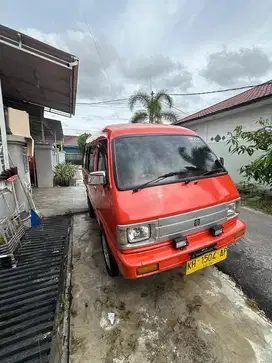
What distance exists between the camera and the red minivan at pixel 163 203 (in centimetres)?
185

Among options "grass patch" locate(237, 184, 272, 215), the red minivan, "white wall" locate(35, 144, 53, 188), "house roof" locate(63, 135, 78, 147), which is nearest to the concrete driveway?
the red minivan

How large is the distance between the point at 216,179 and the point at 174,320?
5.36 feet

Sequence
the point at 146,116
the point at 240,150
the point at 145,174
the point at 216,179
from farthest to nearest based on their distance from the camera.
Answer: the point at 146,116 → the point at 240,150 → the point at 216,179 → the point at 145,174

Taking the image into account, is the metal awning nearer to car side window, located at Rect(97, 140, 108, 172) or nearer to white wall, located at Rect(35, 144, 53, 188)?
white wall, located at Rect(35, 144, 53, 188)

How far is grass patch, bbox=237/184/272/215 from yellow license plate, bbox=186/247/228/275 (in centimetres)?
374

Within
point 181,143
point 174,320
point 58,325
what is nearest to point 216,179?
point 181,143

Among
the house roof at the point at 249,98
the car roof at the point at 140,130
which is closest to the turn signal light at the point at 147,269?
the car roof at the point at 140,130

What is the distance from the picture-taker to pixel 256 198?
20.3ft

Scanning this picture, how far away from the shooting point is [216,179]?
2.40 metres

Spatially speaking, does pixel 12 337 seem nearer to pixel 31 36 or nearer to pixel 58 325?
pixel 58 325

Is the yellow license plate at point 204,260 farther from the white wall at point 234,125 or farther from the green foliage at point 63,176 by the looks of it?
the green foliage at point 63,176

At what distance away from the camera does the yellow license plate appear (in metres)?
2.01

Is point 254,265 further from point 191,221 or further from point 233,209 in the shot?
point 191,221

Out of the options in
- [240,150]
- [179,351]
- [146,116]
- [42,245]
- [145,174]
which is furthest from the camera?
[146,116]
